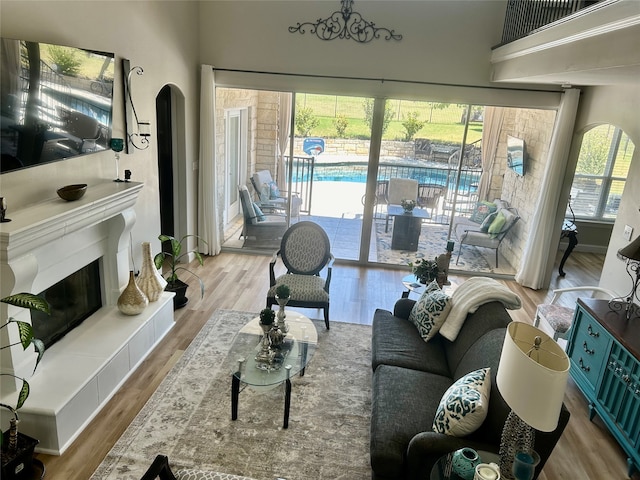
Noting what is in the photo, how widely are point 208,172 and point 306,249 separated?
213 cm

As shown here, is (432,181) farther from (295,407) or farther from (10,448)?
(10,448)

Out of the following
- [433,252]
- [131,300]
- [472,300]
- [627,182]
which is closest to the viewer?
[472,300]

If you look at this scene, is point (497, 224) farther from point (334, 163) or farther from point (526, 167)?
point (334, 163)

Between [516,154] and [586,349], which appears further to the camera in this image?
[516,154]

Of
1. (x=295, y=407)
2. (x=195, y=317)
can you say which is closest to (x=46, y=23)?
(x=195, y=317)

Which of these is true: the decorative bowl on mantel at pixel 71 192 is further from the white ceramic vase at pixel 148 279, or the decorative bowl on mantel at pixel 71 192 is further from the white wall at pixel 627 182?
the white wall at pixel 627 182

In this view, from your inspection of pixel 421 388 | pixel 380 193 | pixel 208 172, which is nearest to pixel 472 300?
pixel 421 388

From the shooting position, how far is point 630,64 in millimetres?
2553

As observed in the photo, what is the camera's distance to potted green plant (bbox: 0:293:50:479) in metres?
2.51

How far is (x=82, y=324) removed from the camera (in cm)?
379

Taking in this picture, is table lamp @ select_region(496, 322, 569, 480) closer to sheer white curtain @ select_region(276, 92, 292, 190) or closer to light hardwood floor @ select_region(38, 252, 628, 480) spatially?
light hardwood floor @ select_region(38, 252, 628, 480)

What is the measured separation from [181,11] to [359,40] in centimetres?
212

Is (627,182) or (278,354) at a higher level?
(627,182)

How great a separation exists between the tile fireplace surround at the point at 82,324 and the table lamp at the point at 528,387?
2.61 meters
